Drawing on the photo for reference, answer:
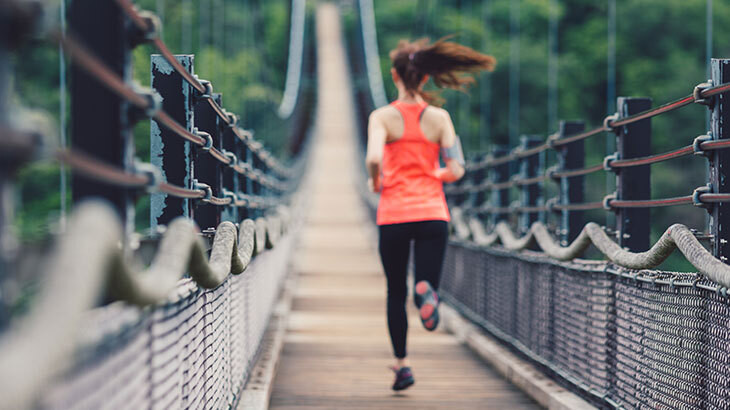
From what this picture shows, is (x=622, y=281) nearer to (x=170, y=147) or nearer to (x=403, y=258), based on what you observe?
(x=403, y=258)

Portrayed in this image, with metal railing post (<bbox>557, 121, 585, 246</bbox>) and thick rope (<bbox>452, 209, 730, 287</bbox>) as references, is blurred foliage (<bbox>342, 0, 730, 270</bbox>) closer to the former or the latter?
metal railing post (<bbox>557, 121, 585, 246</bbox>)

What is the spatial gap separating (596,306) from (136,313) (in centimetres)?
192

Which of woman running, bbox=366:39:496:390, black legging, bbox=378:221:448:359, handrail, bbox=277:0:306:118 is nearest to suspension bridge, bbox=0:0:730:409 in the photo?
black legging, bbox=378:221:448:359

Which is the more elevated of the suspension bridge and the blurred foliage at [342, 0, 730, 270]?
the blurred foliage at [342, 0, 730, 270]

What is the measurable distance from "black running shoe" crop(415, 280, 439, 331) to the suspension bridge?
1.03 feet

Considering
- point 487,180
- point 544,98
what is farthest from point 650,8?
point 487,180

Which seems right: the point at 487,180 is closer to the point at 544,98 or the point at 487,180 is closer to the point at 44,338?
the point at 44,338

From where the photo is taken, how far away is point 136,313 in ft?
4.53

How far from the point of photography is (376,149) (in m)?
3.32

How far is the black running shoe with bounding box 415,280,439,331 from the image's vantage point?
133 inches

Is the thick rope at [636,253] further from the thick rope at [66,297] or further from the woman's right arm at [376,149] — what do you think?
the thick rope at [66,297]

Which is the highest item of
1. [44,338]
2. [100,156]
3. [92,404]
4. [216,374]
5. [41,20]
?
[41,20]

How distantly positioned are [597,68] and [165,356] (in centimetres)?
3357

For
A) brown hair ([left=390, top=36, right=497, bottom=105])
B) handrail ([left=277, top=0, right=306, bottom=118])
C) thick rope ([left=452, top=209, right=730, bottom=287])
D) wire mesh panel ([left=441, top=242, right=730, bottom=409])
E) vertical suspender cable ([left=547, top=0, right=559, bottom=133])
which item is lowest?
wire mesh panel ([left=441, top=242, right=730, bottom=409])
